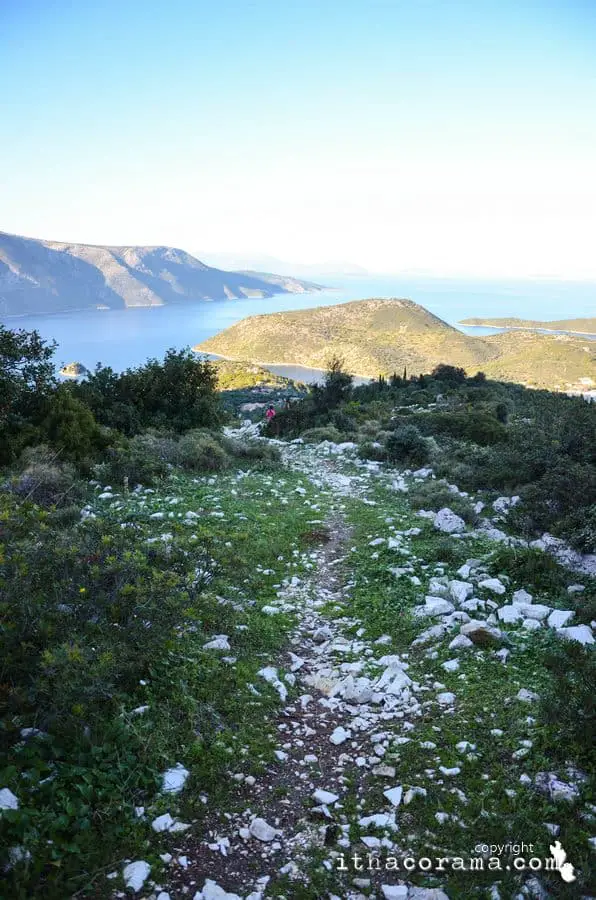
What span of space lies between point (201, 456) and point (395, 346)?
86.7 metres

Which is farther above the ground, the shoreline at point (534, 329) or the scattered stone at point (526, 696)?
the shoreline at point (534, 329)

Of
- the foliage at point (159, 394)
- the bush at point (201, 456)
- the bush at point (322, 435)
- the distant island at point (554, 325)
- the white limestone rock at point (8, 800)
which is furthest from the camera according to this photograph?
the distant island at point (554, 325)

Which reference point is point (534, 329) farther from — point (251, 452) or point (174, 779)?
point (174, 779)

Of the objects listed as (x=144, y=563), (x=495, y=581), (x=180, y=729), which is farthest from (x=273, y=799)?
(x=495, y=581)

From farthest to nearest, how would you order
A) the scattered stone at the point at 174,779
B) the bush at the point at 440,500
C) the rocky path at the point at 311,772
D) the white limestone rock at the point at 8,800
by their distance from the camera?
the bush at the point at 440,500, the scattered stone at the point at 174,779, the rocky path at the point at 311,772, the white limestone rock at the point at 8,800

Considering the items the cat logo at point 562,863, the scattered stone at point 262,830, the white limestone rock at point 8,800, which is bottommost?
the scattered stone at point 262,830

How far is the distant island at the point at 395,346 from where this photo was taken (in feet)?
244

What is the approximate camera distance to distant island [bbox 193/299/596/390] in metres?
74.5

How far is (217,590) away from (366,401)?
81.0ft

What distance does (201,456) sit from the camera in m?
13.0

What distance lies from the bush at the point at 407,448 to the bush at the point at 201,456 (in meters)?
4.69

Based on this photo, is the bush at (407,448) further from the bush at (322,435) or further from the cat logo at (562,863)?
the cat logo at (562,863)

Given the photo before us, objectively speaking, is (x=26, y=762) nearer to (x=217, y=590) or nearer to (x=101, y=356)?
(x=217, y=590)

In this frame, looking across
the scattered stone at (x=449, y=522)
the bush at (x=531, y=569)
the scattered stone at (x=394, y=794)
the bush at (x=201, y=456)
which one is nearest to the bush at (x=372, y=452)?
the bush at (x=201, y=456)
